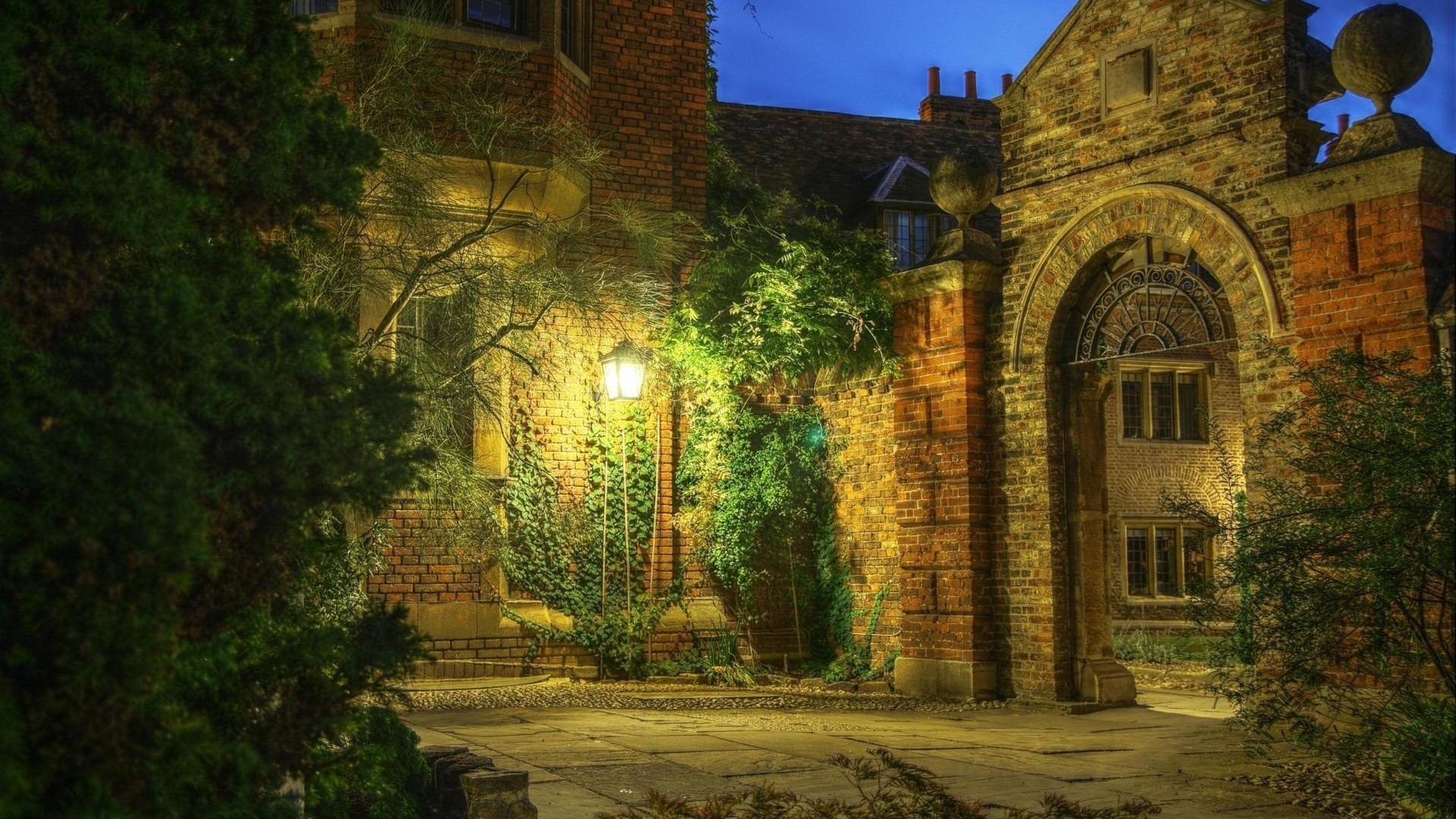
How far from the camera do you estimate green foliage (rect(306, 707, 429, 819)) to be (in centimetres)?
430

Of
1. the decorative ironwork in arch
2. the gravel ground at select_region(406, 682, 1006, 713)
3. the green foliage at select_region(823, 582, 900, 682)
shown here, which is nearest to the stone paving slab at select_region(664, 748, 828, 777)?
→ the gravel ground at select_region(406, 682, 1006, 713)

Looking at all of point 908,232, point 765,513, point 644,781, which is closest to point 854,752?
point 644,781

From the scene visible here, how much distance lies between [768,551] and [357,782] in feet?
32.0

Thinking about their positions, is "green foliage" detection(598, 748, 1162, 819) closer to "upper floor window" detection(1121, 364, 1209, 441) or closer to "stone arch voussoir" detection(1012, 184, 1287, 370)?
"stone arch voussoir" detection(1012, 184, 1287, 370)

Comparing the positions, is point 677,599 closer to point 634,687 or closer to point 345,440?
point 634,687

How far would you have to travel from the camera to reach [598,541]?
44.1 feet

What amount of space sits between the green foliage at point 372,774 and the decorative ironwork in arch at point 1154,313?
6.65 m

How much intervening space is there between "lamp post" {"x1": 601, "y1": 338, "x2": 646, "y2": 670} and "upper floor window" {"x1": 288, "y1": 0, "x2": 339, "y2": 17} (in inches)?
162

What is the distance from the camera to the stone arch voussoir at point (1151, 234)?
9.62 metres

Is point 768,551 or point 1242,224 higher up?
point 1242,224

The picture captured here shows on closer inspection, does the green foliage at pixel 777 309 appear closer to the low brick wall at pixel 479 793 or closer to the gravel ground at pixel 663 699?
the gravel ground at pixel 663 699

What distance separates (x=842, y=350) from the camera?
42.8 feet

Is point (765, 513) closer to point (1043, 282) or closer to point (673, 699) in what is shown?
point (673, 699)

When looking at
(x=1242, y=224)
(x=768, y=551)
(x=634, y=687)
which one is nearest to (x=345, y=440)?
(x=1242, y=224)
